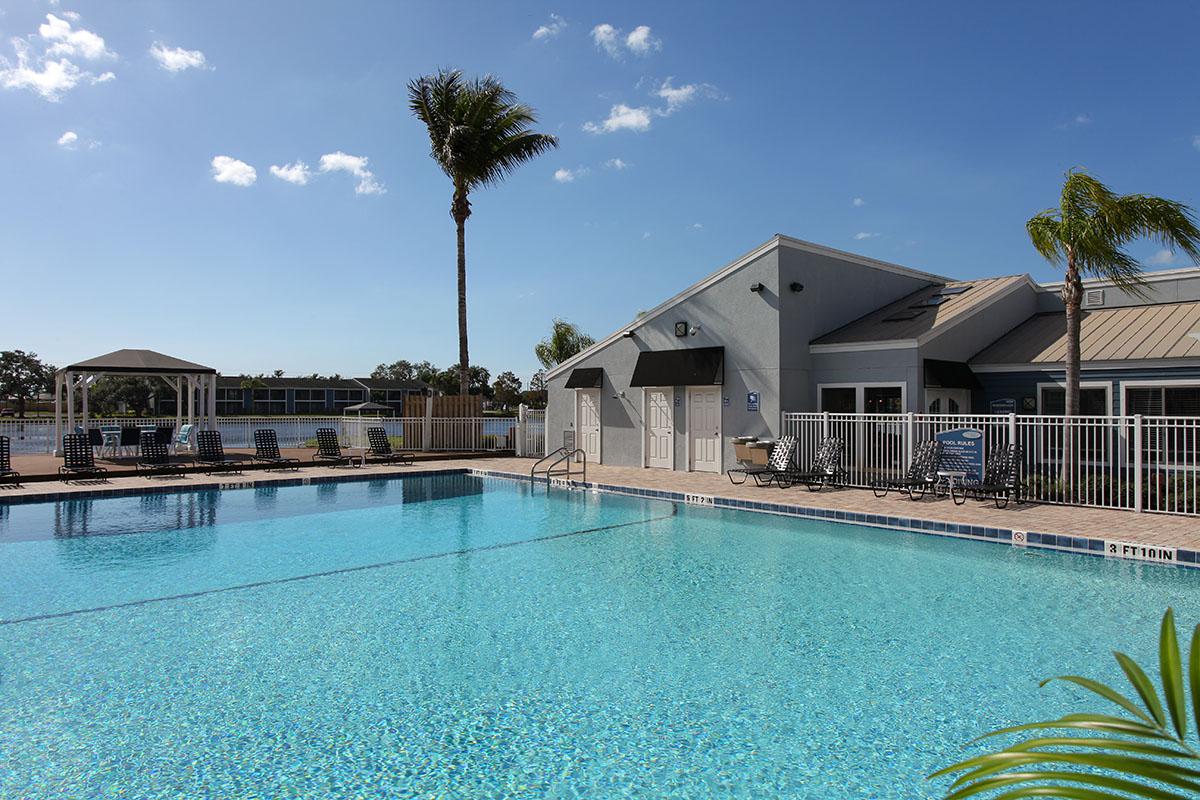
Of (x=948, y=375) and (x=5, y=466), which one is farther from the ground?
(x=948, y=375)

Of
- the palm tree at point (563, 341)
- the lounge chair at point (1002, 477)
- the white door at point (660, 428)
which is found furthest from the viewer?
the palm tree at point (563, 341)

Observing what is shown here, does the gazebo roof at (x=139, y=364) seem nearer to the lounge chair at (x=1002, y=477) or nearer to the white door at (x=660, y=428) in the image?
the white door at (x=660, y=428)

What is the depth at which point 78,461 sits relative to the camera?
15.9 m

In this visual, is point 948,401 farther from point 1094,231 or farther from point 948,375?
point 1094,231


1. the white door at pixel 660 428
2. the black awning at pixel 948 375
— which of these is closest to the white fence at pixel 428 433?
the white door at pixel 660 428

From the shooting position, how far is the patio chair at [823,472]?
14.4 metres

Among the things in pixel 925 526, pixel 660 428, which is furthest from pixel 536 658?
pixel 660 428

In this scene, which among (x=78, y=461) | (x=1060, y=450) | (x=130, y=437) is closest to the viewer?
(x=1060, y=450)

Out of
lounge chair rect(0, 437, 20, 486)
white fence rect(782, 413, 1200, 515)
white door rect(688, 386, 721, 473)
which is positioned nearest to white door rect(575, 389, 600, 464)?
white door rect(688, 386, 721, 473)

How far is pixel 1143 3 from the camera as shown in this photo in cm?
1372

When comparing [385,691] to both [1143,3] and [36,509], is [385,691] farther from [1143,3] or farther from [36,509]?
[1143,3]

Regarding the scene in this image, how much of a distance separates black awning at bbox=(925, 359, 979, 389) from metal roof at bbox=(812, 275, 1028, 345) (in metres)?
0.78

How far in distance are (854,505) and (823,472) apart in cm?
230

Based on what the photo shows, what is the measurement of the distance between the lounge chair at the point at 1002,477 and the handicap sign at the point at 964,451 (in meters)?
0.18
